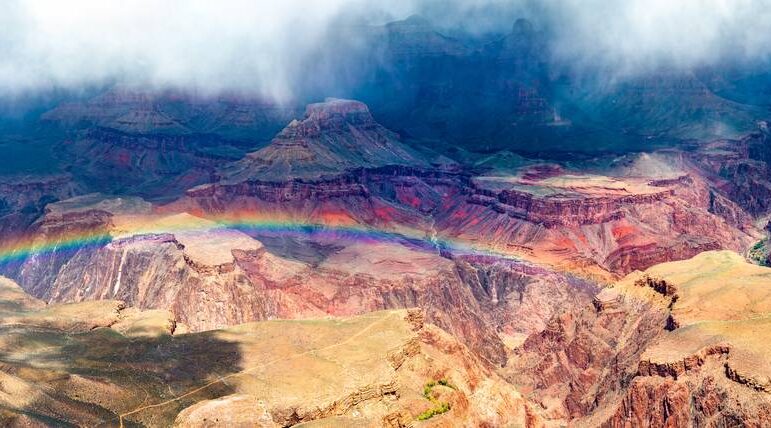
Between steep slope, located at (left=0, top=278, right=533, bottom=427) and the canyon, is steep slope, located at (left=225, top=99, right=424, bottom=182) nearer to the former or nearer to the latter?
the canyon

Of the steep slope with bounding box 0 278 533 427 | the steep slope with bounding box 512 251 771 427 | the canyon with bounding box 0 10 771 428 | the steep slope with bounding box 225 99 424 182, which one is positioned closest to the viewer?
the steep slope with bounding box 0 278 533 427

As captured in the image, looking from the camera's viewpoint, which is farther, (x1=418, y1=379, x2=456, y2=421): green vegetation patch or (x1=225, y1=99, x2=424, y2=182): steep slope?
→ (x1=225, y1=99, x2=424, y2=182): steep slope

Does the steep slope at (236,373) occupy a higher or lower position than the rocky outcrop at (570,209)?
higher

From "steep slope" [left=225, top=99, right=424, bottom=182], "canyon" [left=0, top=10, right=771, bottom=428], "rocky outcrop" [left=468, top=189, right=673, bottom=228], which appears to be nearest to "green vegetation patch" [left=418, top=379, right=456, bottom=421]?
"canyon" [left=0, top=10, right=771, bottom=428]

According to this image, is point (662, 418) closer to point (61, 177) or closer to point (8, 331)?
point (8, 331)

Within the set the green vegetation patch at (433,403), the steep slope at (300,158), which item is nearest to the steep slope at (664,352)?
the green vegetation patch at (433,403)

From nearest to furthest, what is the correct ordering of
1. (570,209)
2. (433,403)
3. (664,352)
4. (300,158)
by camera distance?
(433,403), (664,352), (570,209), (300,158)

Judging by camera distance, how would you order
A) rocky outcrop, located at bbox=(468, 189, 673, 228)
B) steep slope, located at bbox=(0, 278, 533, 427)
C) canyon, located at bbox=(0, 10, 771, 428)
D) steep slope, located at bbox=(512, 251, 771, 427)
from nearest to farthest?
steep slope, located at bbox=(0, 278, 533, 427)
canyon, located at bbox=(0, 10, 771, 428)
steep slope, located at bbox=(512, 251, 771, 427)
rocky outcrop, located at bbox=(468, 189, 673, 228)

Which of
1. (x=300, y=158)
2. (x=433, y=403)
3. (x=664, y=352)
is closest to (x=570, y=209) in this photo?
(x=300, y=158)

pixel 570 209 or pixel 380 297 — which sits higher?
pixel 570 209

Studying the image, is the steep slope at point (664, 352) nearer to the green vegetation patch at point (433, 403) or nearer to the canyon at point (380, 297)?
the canyon at point (380, 297)

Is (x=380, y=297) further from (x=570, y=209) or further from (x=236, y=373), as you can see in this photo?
(x=236, y=373)
